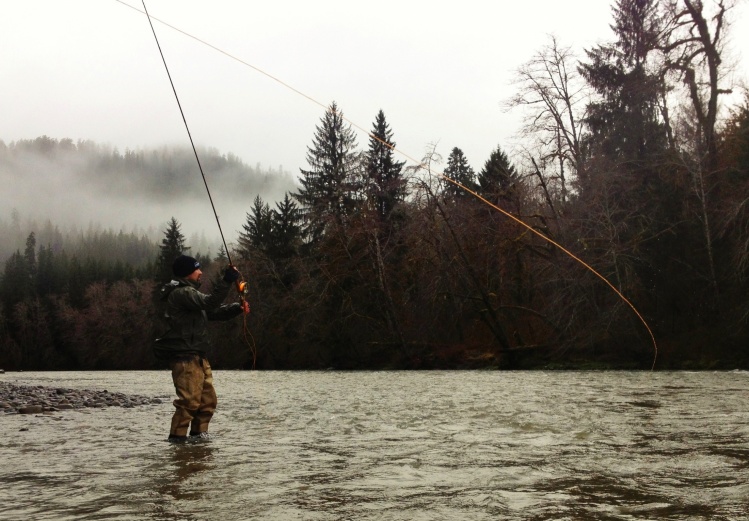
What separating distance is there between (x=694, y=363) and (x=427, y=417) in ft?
62.2

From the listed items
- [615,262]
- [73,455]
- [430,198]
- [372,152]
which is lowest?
[73,455]

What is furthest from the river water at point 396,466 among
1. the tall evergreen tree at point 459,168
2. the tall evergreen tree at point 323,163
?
the tall evergreen tree at point 459,168

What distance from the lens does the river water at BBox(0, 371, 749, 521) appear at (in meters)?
4.43

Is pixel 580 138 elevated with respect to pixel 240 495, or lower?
elevated

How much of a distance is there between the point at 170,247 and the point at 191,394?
69.2m

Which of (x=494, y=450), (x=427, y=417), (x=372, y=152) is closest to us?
(x=494, y=450)

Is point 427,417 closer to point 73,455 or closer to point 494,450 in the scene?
point 494,450

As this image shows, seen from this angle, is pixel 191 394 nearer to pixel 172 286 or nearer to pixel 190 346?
pixel 190 346

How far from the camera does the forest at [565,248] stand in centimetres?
2825

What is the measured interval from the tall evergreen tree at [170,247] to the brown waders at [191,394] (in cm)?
6599

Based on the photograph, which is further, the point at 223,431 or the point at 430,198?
the point at 430,198

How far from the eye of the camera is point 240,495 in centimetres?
489

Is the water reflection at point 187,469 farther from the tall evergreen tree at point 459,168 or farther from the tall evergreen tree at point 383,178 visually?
the tall evergreen tree at point 459,168

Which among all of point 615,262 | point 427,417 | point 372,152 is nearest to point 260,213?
point 372,152
